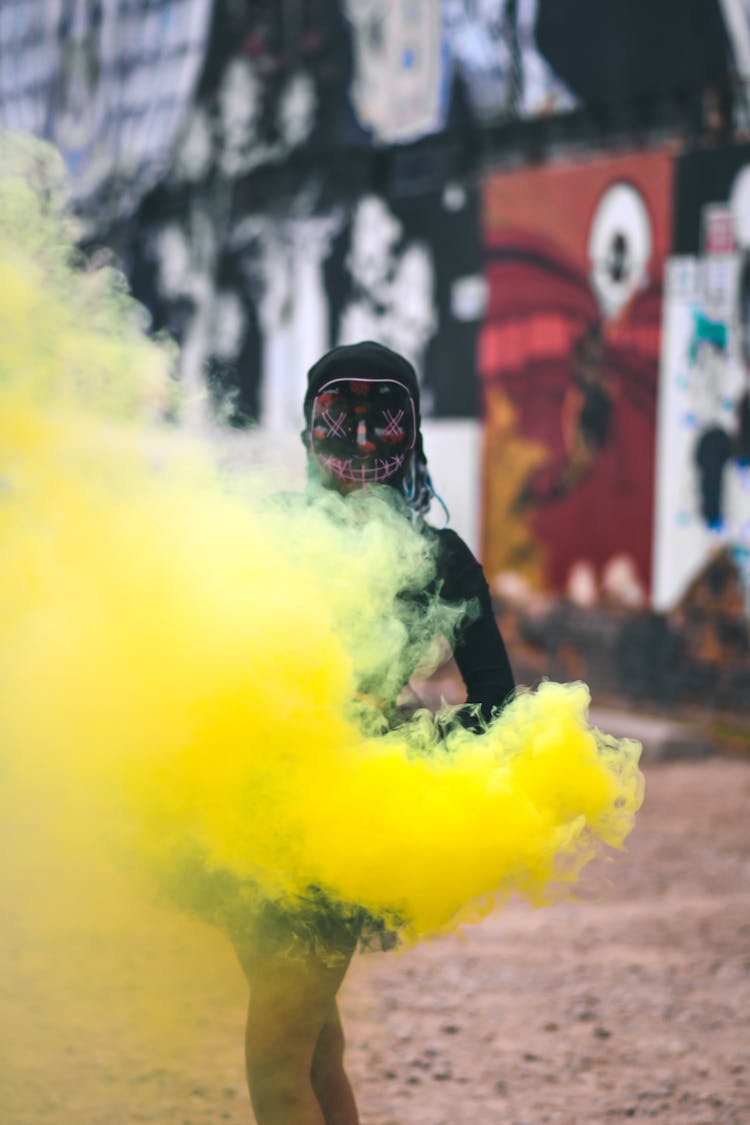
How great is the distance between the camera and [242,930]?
7.56 ft

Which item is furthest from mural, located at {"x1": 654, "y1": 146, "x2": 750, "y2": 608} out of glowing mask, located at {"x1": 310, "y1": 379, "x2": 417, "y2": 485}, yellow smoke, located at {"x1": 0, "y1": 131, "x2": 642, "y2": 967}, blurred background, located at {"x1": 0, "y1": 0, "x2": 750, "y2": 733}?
yellow smoke, located at {"x1": 0, "y1": 131, "x2": 642, "y2": 967}

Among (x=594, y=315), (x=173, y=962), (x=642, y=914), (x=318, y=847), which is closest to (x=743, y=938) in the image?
(x=642, y=914)

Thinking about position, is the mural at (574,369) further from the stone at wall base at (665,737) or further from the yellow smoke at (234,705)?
the yellow smoke at (234,705)

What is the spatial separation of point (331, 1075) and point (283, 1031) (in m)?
0.32

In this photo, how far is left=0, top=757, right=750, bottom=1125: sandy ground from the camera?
3371mm

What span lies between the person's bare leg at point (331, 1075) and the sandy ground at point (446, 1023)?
23 centimetres

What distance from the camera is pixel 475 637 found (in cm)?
244

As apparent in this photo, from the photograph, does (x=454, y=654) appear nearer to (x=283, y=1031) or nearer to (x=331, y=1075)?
(x=283, y=1031)

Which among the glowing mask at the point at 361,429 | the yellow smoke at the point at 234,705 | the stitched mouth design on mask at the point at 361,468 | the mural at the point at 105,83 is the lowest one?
the yellow smoke at the point at 234,705

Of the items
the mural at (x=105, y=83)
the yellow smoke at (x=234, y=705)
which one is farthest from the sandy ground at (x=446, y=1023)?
the mural at (x=105, y=83)

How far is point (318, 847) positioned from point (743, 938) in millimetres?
3421

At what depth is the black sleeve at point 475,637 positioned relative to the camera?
7.89 ft

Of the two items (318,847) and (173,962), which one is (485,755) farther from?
(173,962)

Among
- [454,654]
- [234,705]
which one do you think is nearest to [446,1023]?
[454,654]
